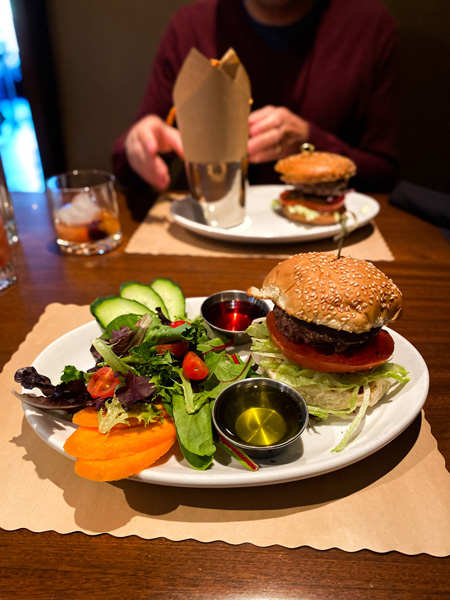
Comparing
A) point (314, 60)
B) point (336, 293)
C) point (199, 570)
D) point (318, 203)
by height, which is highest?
point (314, 60)

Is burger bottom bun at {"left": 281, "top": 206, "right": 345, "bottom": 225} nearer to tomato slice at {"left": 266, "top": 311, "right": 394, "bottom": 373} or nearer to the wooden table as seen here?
tomato slice at {"left": 266, "top": 311, "right": 394, "bottom": 373}

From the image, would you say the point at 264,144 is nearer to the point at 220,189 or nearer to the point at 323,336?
the point at 220,189

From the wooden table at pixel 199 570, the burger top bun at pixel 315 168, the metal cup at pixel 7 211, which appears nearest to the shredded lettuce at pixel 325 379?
the wooden table at pixel 199 570

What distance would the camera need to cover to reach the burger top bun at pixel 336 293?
4.70ft

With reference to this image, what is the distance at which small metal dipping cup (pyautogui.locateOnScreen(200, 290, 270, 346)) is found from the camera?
5.92 feet

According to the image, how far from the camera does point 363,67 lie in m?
3.77

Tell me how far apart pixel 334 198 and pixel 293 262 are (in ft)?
4.63

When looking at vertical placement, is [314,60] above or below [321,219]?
above

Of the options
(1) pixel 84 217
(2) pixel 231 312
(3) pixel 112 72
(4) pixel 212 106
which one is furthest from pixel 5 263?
(3) pixel 112 72

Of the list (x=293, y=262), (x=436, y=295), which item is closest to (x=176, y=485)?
(x=293, y=262)

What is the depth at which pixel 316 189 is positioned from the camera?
112 inches

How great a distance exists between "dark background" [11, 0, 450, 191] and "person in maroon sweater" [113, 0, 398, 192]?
903mm

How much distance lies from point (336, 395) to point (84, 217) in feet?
5.80

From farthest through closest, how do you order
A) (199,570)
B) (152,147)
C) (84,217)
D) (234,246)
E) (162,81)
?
(162,81), (152,147), (234,246), (84,217), (199,570)
